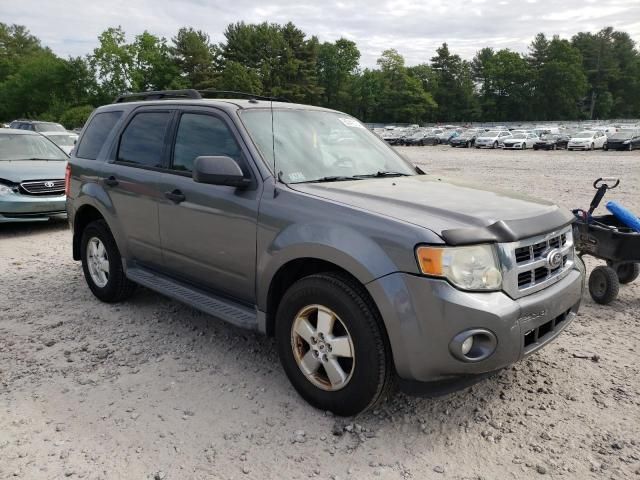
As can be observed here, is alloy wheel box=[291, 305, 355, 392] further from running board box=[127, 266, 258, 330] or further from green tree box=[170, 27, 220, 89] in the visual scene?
green tree box=[170, 27, 220, 89]

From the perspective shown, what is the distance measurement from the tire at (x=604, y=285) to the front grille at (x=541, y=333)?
7.41ft

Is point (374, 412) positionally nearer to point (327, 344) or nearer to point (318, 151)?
point (327, 344)

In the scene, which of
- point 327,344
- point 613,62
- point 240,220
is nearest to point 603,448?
point 327,344

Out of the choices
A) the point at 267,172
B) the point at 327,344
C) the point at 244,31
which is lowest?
the point at 327,344

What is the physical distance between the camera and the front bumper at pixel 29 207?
808cm

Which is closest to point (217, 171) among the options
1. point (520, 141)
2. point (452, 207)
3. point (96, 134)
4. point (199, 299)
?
point (199, 299)

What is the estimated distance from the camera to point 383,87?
110 m

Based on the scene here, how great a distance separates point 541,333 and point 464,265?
0.69 metres

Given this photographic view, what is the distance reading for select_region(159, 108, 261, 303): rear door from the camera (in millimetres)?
3455

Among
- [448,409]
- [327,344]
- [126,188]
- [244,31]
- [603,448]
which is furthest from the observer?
[244,31]

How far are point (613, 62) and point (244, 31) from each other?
81.1m

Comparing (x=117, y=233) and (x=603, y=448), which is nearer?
(x=603, y=448)

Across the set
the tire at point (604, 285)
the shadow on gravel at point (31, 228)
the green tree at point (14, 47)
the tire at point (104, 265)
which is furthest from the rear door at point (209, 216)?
the green tree at point (14, 47)

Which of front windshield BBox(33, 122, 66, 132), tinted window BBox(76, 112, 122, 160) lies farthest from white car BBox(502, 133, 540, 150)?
tinted window BBox(76, 112, 122, 160)
